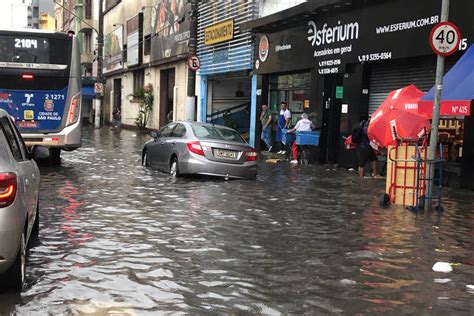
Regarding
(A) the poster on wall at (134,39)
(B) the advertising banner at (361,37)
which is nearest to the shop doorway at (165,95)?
(A) the poster on wall at (134,39)

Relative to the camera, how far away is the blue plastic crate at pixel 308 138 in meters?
18.0

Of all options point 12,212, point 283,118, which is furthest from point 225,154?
point 12,212

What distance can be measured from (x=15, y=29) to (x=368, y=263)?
38.7 ft

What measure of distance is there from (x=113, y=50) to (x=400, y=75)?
38.3 metres

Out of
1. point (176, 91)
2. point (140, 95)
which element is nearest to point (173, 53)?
point (176, 91)

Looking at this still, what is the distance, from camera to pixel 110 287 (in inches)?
213

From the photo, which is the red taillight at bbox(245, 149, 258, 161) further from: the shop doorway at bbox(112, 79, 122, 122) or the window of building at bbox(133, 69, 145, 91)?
the shop doorway at bbox(112, 79, 122, 122)

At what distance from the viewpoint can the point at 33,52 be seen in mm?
14922

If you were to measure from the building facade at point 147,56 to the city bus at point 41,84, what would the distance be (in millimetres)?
15315

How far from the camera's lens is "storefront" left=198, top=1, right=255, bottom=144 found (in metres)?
24.2

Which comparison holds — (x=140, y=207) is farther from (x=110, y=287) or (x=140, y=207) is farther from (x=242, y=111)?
(x=242, y=111)

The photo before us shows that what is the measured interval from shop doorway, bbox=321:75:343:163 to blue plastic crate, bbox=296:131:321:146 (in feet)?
1.44

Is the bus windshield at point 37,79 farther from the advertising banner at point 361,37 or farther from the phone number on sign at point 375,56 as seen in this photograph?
the phone number on sign at point 375,56

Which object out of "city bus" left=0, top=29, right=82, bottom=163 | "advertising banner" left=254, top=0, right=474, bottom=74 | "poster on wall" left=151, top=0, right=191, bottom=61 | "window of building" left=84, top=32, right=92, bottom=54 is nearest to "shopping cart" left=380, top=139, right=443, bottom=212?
"advertising banner" left=254, top=0, right=474, bottom=74
